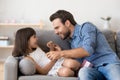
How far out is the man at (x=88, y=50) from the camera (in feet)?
6.38

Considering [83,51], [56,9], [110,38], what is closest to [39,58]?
[83,51]

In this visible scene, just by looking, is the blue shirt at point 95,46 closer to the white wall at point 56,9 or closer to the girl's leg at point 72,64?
the girl's leg at point 72,64

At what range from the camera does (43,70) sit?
222cm

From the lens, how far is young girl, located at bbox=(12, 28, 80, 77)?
212cm

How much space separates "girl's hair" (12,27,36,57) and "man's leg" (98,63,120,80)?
71 centimetres

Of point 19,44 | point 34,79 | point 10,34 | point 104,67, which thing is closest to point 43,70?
point 34,79

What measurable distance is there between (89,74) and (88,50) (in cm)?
24

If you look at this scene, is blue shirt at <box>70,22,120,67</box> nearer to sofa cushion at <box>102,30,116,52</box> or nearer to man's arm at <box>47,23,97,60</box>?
man's arm at <box>47,23,97,60</box>

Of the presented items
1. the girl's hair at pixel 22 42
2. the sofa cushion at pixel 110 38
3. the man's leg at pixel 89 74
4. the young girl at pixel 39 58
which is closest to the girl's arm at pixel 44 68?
the young girl at pixel 39 58

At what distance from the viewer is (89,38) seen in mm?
2084

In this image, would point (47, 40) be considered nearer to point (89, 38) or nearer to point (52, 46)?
point (52, 46)

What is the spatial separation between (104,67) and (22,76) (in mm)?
695

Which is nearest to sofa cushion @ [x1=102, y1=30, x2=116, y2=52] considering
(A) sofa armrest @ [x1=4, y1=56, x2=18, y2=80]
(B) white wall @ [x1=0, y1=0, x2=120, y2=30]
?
(A) sofa armrest @ [x1=4, y1=56, x2=18, y2=80]

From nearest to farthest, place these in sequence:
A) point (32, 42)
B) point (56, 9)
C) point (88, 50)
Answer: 1. point (88, 50)
2. point (32, 42)
3. point (56, 9)
